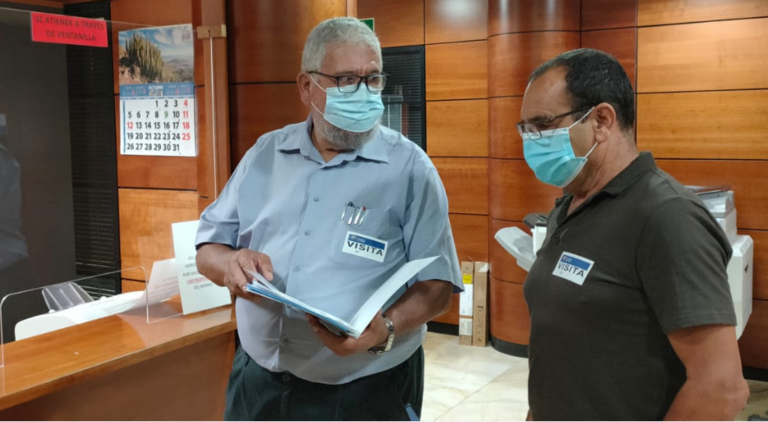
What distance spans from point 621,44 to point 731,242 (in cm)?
164

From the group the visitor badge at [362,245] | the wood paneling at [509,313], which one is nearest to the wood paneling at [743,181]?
the wood paneling at [509,313]

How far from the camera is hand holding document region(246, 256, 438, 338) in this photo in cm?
145

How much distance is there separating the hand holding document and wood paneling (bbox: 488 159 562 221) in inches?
135

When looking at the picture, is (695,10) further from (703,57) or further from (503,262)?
(503,262)

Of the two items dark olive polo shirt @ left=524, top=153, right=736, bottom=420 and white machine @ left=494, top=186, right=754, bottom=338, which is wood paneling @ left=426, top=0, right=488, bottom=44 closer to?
white machine @ left=494, top=186, right=754, bottom=338

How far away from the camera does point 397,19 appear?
18.8ft

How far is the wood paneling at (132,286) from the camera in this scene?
9.02ft

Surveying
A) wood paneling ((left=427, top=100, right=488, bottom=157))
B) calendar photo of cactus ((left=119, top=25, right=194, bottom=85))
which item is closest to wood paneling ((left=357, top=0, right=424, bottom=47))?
wood paneling ((left=427, top=100, right=488, bottom=157))

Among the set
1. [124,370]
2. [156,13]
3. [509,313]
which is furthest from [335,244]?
[509,313]

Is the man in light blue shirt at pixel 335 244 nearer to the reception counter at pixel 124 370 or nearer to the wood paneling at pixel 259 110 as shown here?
the reception counter at pixel 124 370

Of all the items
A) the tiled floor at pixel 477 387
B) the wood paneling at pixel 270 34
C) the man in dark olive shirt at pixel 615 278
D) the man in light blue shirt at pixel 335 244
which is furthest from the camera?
the tiled floor at pixel 477 387

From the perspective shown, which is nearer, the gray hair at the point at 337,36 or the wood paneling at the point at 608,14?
the gray hair at the point at 337,36

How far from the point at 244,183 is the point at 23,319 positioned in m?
1.02

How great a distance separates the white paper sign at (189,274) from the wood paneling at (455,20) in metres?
3.37
